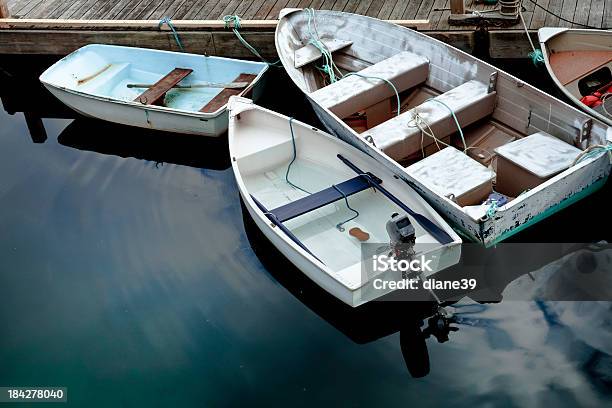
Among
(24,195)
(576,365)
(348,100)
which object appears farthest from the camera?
(24,195)

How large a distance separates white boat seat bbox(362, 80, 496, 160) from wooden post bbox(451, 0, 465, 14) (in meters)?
1.75

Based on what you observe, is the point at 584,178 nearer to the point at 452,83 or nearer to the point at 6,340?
the point at 452,83

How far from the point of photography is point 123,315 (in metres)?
7.16

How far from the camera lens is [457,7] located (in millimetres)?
9508

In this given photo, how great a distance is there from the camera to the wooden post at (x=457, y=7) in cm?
946

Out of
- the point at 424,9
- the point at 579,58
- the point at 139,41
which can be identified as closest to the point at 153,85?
the point at 139,41

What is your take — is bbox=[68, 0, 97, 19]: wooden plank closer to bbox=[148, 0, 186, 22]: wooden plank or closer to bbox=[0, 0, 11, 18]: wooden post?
bbox=[0, 0, 11, 18]: wooden post

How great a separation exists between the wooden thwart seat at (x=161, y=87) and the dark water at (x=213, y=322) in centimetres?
96

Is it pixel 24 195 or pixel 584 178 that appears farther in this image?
pixel 24 195

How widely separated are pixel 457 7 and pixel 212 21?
3260 mm

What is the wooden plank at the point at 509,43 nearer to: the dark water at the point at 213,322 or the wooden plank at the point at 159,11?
the dark water at the point at 213,322

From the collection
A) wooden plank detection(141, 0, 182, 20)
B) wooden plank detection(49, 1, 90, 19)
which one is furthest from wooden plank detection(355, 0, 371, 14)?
wooden plank detection(49, 1, 90, 19)

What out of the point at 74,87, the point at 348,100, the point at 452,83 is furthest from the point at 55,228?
the point at 452,83

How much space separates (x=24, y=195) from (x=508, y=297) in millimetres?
5517
